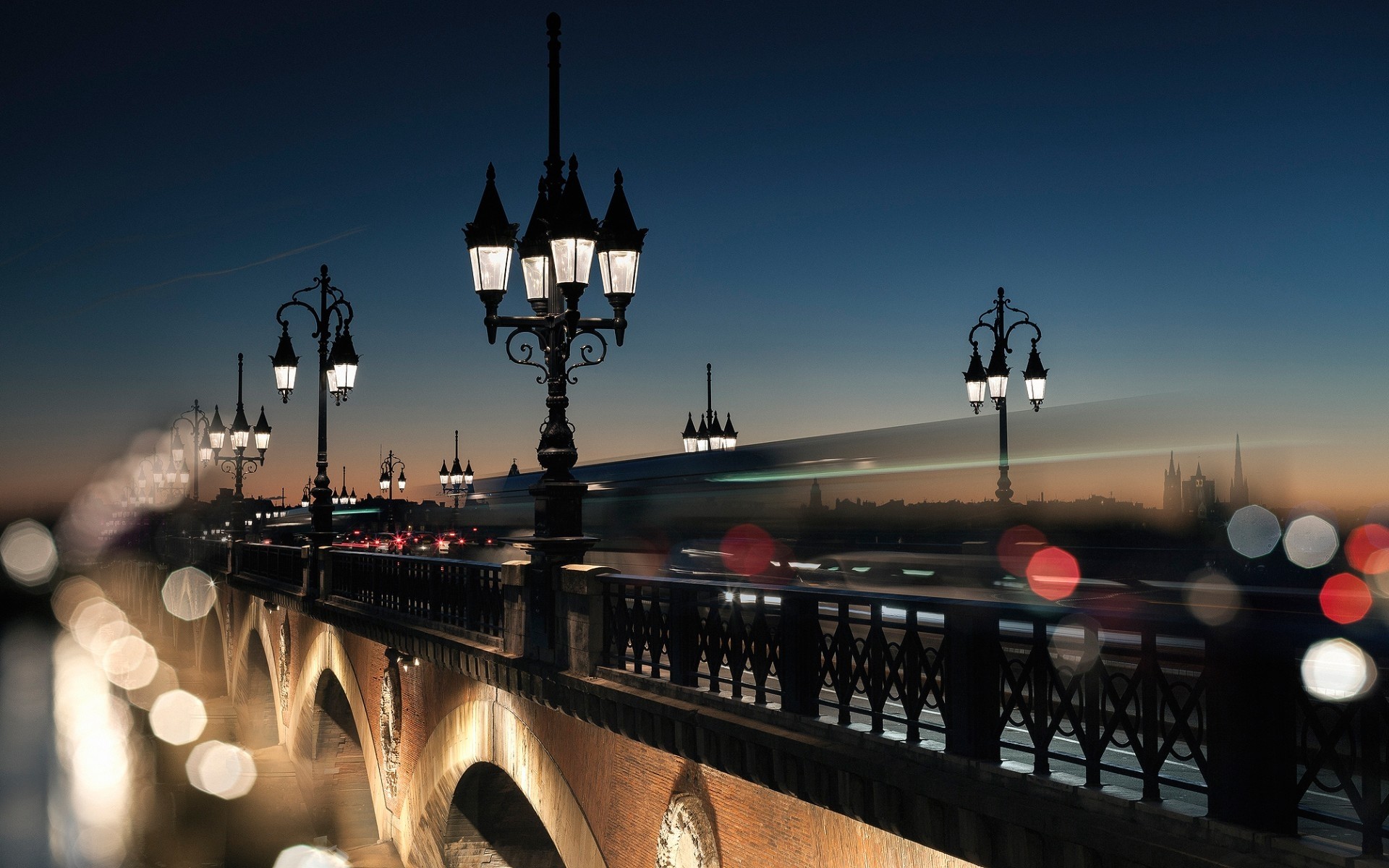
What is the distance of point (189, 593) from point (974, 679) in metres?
48.4

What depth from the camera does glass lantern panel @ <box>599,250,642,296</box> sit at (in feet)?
35.0

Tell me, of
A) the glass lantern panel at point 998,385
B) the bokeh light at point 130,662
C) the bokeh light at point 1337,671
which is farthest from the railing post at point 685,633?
the bokeh light at point 130,662

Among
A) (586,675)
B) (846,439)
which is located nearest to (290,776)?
(846,439)

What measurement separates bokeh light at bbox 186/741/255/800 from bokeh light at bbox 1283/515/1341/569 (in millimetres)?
Result: 25320

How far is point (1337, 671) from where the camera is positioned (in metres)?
4.51

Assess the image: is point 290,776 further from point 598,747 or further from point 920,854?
point 920,854

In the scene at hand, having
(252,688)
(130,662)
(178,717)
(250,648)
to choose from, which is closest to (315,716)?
(250,648)

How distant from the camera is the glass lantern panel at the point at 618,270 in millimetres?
10672

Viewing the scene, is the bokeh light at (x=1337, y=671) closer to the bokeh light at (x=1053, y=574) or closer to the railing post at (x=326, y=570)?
the bokeh light at (x=1053, y=574)

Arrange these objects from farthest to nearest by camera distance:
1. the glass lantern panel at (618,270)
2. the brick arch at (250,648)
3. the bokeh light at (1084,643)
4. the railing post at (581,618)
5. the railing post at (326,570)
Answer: the brick arch at (250,648) < the railing post at (326,570) < the glass lantern panel at (618,270) < the railing post at (581,618) < the bokeh light at (1084,643)

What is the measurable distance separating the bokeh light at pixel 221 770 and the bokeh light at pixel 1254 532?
24626mm

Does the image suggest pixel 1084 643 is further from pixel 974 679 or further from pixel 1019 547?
pixel 1019 547

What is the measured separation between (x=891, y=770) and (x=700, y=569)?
17516mm

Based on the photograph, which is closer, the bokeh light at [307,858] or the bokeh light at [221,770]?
the bokeh light at [307,858]
